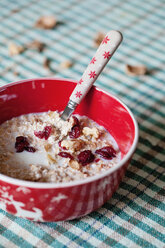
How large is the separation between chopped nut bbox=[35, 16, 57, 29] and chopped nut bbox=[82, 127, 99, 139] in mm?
850

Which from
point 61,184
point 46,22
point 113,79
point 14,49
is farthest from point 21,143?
point 46,22

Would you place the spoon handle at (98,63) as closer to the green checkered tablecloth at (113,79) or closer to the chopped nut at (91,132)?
the chopped nut at (91,132)

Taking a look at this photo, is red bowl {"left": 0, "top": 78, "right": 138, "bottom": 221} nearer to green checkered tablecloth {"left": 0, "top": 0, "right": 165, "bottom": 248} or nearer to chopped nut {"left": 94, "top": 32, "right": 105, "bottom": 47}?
green checkered tablecloth {"left": 0, "top": 0, "right": 165, "bottom": 248}

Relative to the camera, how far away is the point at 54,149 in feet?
2.77

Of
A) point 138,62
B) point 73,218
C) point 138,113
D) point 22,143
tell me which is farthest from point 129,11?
point 73,218

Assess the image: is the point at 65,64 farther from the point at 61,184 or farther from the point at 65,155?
the point at 61,184

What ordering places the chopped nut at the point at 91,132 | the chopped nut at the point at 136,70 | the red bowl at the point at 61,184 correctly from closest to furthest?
the red bowl at the point at 61,184
the chopped nut at the point at 91,132
the chopped nut at the point at 136,70

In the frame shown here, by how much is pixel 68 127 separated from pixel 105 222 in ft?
0.83

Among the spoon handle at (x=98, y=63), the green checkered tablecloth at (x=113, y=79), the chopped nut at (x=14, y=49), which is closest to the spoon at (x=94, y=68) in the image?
the spoon handle at (x=98, y=63)

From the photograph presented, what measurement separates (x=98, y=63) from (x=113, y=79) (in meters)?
0.47

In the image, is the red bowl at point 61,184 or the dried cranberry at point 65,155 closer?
the red bowl at point 61,184

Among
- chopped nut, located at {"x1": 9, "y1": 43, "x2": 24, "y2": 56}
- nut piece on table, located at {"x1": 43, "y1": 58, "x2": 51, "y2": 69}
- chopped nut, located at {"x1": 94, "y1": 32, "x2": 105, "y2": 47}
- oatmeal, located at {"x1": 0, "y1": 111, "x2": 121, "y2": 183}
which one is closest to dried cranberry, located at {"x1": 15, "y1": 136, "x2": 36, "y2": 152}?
oatmeal, located at {"x1": 0, "y1": 111, "x2": 121, "y2": 183}

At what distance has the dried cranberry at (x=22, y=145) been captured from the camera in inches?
33.1

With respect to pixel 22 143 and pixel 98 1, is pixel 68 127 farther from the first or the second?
pixel 98 1
